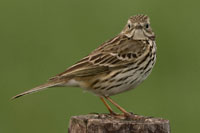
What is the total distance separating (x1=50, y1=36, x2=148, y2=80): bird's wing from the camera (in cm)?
1067

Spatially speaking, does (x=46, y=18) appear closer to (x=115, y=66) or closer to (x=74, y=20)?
(x=74, y=20)

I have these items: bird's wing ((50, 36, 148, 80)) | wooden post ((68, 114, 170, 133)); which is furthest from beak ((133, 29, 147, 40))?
wooden post ((68, 114, 170, 133))

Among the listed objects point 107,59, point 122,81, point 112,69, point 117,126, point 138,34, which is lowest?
point 117,126

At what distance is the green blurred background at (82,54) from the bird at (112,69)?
4255 millimetres

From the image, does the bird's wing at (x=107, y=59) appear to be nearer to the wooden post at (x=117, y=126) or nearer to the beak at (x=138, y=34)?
the beak at (x=138, y=34)

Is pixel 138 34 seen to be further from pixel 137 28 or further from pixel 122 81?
pixel 122 81

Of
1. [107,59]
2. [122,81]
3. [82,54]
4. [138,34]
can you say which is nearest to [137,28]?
[138,34]

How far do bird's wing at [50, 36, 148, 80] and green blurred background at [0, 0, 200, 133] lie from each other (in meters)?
4.28

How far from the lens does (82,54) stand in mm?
17500

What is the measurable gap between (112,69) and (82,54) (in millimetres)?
6694

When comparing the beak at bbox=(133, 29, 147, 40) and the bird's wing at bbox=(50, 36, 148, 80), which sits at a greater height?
the beak at bbox=(133, 29, 147, 40)

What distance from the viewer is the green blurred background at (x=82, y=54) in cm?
1552

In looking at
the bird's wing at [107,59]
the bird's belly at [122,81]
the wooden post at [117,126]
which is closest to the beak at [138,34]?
the bird's wing at [107,59]

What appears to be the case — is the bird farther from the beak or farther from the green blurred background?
the green blurred background
